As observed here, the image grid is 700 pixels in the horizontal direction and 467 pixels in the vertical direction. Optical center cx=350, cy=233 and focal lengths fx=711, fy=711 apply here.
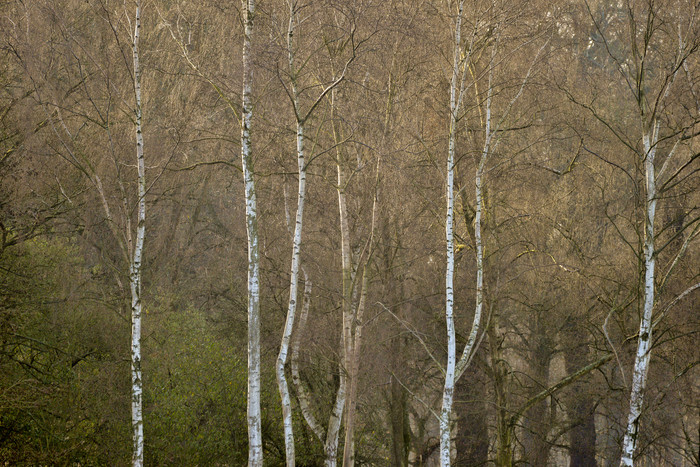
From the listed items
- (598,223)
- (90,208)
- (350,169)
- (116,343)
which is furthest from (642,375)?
(90,208)

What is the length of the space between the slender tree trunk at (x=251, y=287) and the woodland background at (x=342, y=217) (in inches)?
23.5

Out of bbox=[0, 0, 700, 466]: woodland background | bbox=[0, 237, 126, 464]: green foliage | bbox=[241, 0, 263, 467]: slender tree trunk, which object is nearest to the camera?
bbox=[241, 0, 263, 467]: slender tree trunk

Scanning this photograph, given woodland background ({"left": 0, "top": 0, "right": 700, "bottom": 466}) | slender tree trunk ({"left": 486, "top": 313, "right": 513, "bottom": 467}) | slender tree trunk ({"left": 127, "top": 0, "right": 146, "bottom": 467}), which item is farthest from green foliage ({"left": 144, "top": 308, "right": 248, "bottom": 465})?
slender tree trunk ({"left": 486, "top": 313, "right": 513, "bottom": 467})

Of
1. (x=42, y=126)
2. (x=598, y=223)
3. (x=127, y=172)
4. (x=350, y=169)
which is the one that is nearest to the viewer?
(x=42, y=126)

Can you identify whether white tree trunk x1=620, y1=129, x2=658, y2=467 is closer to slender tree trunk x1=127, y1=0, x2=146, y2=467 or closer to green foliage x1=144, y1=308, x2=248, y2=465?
slender tree trunk x1=127, y1=0, x2=146, y2=467

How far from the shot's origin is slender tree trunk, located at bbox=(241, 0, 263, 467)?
9789 mm

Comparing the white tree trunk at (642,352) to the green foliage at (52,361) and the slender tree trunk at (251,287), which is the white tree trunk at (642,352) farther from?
the green foliage at (52,361)

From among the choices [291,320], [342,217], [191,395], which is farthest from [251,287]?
[191,395]

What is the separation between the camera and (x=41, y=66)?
11344mm

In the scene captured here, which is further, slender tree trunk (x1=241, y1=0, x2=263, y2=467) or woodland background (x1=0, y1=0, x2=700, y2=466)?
woodland background (x1=0, y1=0, x2=700, y2=466)

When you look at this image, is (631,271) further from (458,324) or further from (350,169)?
(350,169)

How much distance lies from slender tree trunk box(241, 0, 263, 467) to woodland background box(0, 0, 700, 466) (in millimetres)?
597

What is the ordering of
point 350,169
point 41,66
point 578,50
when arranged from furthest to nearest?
point 578,50 → point 350,169 → point 41,66

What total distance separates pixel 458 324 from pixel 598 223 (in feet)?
13.0
